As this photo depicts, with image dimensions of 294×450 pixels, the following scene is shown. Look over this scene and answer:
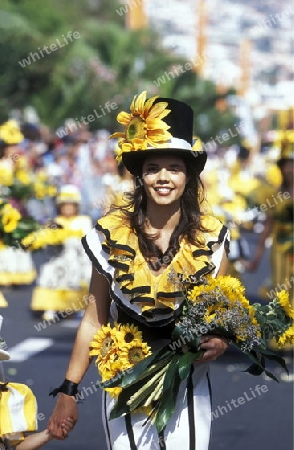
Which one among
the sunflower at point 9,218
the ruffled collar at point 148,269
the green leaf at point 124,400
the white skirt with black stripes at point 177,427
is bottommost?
the white skirt with black stripes at point 177,427

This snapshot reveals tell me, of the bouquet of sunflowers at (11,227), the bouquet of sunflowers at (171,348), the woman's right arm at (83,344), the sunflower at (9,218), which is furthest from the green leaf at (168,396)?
the sunflower at (9,218)

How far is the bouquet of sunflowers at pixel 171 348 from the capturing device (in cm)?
523

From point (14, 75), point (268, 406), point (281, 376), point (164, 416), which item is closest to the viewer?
point (164, 416)

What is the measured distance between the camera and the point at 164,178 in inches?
215

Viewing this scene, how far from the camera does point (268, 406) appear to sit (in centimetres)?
980

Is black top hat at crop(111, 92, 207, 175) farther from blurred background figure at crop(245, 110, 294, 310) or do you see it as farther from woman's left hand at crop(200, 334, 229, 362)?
blurred background figure at crop(245, 110, 294, 310)

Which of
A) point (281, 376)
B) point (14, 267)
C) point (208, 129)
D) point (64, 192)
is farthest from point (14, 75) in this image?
point (208, 129)

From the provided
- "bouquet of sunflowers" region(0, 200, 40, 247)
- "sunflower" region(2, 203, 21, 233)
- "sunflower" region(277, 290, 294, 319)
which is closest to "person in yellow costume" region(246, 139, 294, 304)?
"bouquet of sunflowers" region(0, 200, 40, 247)

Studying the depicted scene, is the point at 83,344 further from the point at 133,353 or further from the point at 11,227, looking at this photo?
the point at 11,227

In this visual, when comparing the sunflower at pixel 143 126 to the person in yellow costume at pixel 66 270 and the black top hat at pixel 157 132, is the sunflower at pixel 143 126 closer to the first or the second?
the black top hat at pixel 157 132

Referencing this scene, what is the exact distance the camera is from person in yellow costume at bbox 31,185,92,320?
15273mm

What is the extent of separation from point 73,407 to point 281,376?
5806mm

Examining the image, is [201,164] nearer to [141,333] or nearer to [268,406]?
[141,333]

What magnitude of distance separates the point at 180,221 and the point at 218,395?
4668 millimetres
